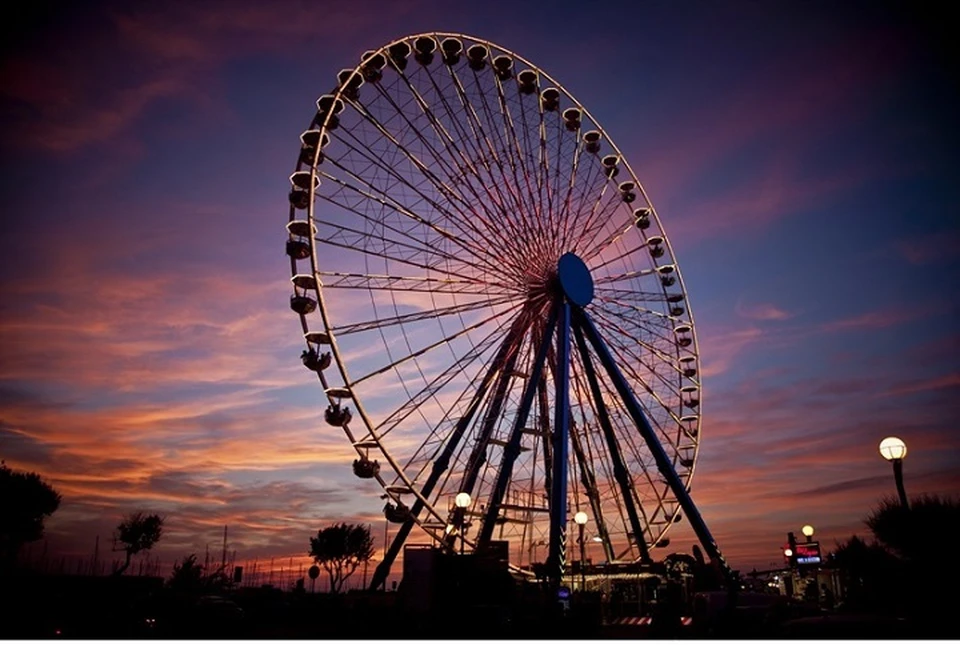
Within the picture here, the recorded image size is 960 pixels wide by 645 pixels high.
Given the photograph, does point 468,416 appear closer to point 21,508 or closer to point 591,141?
point 591,141

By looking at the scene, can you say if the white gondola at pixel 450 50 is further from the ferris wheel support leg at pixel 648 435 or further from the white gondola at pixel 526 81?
the ferris wheel support leg at pixel 648 435

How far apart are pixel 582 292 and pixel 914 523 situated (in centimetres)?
1274

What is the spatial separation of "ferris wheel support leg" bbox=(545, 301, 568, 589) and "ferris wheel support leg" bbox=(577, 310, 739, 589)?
5.92ft

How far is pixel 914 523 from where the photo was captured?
17.3 m

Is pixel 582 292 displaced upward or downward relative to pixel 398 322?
upward

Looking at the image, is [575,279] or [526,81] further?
[526,81]

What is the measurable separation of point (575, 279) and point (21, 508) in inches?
1367

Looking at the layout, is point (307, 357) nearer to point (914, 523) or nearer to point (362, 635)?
point (362, 635)

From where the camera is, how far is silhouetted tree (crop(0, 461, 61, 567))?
38625 mm

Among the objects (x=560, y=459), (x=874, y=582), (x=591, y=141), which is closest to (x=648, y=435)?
(x=560, y=459)

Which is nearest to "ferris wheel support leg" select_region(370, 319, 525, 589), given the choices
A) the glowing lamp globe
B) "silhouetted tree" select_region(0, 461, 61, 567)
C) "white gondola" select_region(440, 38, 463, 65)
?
"white gondola" select_region(440, 38, 463, 65)

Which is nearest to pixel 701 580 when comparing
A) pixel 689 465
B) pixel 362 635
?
pixel 689 465

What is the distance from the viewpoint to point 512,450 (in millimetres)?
24141

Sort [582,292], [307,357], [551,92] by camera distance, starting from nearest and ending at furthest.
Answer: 1. [307,357]
2. [582,292]
3. [551,92]
